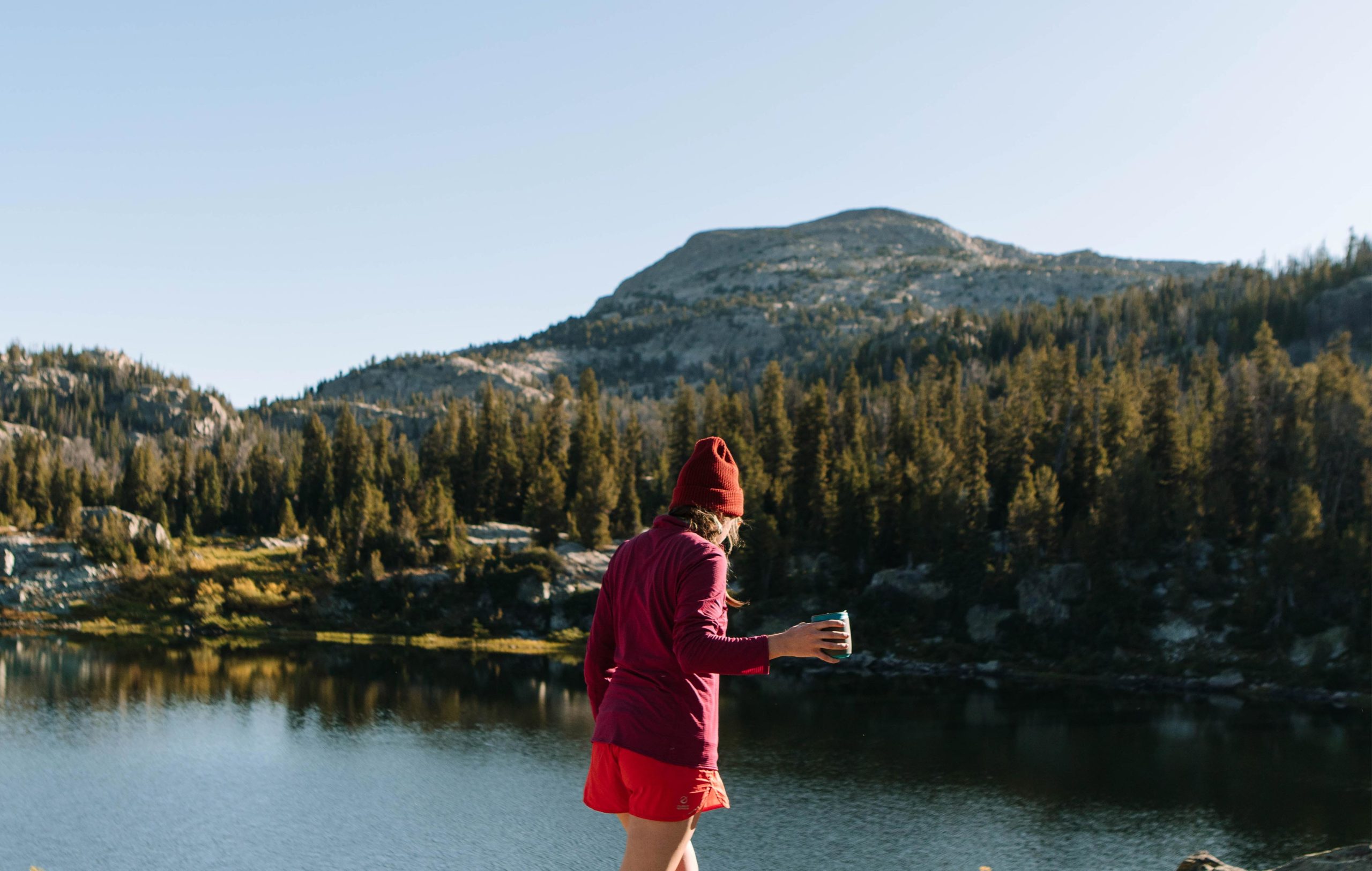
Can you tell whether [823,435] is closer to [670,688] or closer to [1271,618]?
[1271,618]

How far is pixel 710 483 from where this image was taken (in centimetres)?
506

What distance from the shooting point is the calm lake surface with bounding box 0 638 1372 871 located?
1209 inches

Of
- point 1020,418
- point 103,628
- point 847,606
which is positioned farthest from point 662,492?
point 103,628

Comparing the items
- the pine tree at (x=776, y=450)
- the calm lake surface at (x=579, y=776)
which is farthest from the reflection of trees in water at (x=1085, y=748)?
the pine tree at (x=776, y=450)

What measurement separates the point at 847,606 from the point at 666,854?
7291 cm

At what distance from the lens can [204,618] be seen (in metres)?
79.2

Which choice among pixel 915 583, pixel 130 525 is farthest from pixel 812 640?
pixel 130 525

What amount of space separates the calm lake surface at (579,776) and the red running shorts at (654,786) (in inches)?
1034

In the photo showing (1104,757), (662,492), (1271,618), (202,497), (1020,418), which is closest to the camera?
(1104,757)

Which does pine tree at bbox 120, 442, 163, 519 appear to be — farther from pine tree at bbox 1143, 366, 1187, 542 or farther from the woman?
the woman

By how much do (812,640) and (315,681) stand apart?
196 ft

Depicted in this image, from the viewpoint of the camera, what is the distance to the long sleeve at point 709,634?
445 centimetres

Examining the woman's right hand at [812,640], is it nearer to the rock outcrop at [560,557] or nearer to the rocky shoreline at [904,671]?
the rocky shoreline at [904,671]

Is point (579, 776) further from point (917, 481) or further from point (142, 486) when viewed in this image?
point (142, 486)
